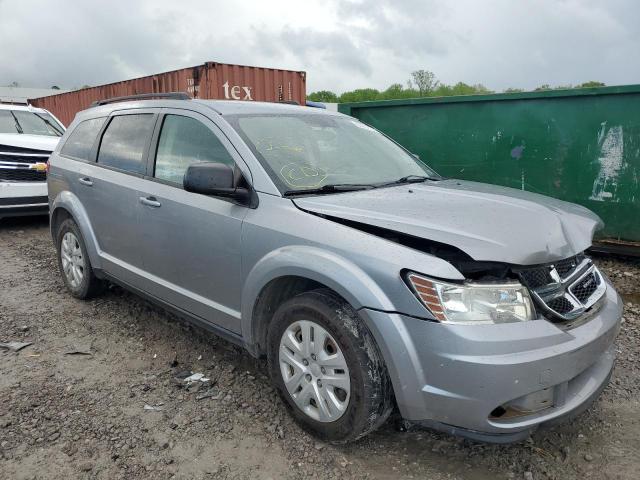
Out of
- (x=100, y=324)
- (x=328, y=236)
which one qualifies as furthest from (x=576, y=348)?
(x=100, y=324)

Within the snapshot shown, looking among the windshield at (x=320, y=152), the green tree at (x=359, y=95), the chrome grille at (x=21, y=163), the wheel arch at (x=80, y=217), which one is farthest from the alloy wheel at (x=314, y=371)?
the green tree at (x=359, y=95)

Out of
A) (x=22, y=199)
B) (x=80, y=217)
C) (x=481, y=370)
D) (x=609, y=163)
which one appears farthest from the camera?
(x=22, y=199)

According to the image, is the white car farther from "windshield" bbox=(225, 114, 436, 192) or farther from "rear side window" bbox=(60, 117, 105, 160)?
"windshield" bbox=(225, 114, 436, 192)

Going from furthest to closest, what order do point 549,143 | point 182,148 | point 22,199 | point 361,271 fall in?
point 22,199, point 549,143, point 182,148, point 361,271

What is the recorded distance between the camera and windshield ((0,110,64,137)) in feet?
26.8

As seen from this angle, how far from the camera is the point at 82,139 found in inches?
179

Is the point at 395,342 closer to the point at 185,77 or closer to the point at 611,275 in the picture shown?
the point at 611,275

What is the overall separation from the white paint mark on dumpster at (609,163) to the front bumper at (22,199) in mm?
7220

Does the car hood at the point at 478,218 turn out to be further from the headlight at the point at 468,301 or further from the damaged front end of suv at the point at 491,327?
the headlight at the point at 468,301

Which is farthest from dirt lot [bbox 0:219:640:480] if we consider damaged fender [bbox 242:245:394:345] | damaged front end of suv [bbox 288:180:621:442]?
damaged fender [bbox 242:245:394:345]

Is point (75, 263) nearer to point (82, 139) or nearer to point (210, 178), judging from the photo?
point (82, 139)

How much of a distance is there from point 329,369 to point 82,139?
131 inches

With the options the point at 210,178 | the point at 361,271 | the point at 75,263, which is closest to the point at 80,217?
the point at 75,263

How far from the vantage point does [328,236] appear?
2447 mm
